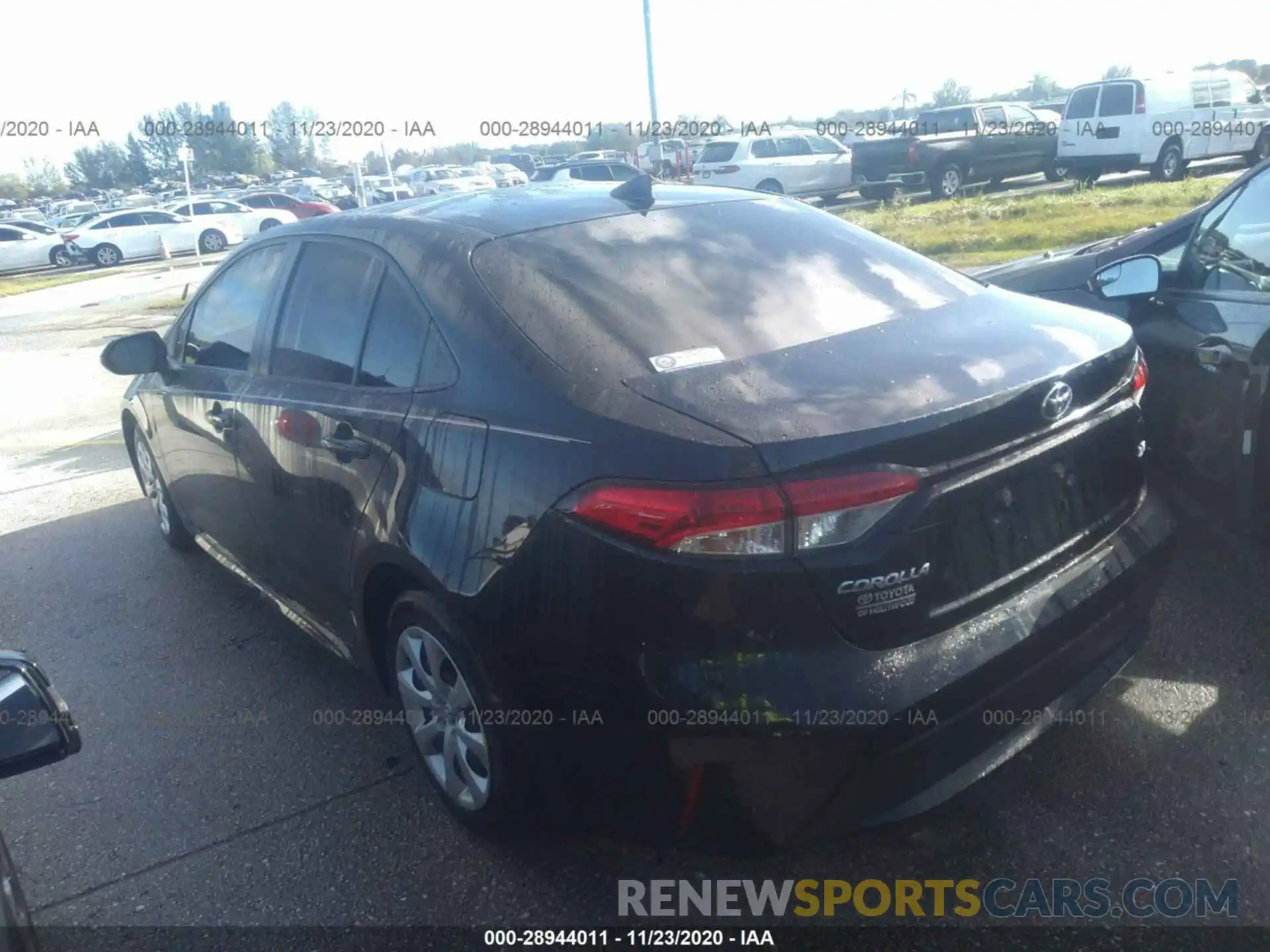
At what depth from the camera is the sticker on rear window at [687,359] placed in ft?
8.28

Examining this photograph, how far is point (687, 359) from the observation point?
2.57 metres

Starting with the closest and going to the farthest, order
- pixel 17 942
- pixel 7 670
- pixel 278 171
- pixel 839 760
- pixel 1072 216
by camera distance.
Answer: pixel 17 942
pixel 7 670
pixel 839 760
pixel 1072 216
pixel 278 171

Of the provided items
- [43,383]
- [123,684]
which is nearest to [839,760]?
[123,684]

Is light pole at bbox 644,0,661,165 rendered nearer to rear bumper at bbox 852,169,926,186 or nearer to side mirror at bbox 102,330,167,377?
rear bumper at bbox 852,169,926,186

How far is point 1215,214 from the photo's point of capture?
13.3ft

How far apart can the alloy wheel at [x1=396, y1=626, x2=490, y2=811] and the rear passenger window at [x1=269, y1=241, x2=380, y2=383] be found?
87 centimetres

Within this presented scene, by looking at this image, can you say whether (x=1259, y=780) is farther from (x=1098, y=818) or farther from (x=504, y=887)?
(x=504, y=887)

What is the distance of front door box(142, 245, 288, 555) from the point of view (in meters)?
3.87

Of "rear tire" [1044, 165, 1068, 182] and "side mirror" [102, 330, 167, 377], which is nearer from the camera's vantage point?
"side mirror" [102, 330, 167, 377]

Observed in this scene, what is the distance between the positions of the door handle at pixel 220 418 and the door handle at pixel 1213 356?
348 centimetres

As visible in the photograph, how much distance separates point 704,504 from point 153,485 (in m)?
4.22

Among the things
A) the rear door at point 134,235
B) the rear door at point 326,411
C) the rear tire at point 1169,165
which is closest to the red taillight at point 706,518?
the rear door at point 326,411

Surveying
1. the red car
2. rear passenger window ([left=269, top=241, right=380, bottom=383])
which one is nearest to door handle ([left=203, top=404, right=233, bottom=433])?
rear passenger window ([left=269, top=241, right=380, bottom=383])

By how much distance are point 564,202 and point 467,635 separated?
1527 mm
